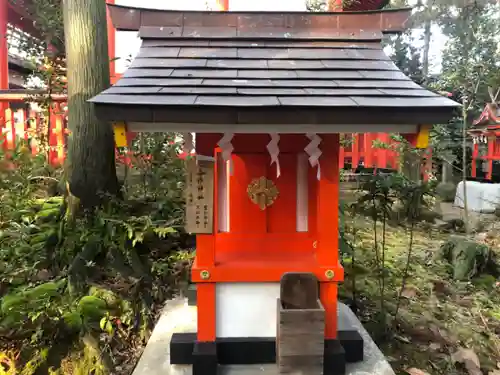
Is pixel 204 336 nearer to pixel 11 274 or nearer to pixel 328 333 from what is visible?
pixel 328 333

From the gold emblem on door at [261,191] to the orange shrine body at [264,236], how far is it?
0.14 feet

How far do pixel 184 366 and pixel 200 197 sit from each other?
1.34m

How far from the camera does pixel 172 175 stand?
6.28 metres

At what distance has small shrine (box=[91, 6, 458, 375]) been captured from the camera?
2438 millimetres

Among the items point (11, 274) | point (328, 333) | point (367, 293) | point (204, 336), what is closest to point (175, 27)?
point (204, 336)

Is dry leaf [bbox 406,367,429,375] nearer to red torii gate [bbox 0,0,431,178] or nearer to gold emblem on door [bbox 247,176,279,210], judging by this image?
gold emblem on door [bbox 247,176,279,210]

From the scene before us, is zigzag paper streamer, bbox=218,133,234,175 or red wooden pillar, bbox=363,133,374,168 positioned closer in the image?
zigzag paper streamer, bbox=218,133,234,175

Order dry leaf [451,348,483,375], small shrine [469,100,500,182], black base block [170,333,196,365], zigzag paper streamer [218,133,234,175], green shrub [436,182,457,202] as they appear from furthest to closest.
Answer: green shrub [436,182,457,202] → small shrine [469,100,500,182] → dry leaf [451,348,483,375] → black base block [170,333,196,365] → zigzag paper streamer [218,133,234,175]

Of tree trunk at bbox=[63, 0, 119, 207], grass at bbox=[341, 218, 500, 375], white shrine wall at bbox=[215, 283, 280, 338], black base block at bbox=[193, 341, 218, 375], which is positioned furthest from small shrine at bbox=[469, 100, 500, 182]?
black base block at bbox=[193, 341, 218, 375]

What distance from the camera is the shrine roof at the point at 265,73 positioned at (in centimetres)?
237

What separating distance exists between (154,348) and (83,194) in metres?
2.48

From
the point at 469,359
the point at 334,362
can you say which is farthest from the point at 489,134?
the point at 334,362

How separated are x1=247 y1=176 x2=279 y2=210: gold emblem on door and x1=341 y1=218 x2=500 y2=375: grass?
1804 mm

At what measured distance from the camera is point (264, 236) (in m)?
3.43
